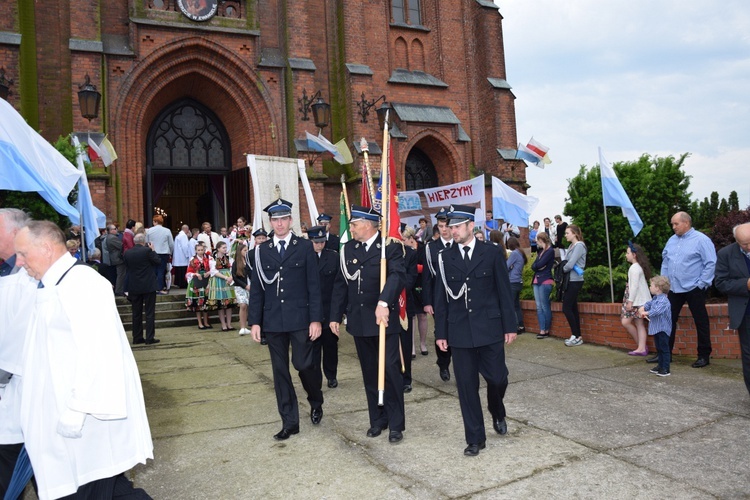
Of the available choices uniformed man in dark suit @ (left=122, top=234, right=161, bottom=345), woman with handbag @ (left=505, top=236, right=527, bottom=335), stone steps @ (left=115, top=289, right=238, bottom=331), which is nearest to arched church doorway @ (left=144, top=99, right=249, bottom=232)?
stone steps @ (left=115, top=289, right=238, bottom=331)

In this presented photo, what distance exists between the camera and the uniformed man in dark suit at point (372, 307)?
4.91 m

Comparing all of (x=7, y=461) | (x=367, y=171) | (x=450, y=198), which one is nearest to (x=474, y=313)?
(x=367, y=171)

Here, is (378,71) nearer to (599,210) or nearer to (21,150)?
(599,210)

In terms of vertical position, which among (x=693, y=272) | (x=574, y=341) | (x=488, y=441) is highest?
(x=693, y=272)

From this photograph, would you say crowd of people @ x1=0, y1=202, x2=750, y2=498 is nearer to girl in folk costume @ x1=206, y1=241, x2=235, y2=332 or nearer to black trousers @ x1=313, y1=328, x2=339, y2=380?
black trousers @ x1=313, y1=328, x2=339, y2=380

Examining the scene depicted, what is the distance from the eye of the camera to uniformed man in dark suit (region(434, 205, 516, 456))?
4.67 m

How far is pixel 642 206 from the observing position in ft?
36.2

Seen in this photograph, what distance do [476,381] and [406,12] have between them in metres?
17.7

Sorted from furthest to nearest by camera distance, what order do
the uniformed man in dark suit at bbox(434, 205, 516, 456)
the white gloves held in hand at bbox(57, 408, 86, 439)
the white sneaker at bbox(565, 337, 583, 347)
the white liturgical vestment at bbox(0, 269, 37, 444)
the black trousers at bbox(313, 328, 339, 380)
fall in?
the white sneaker at bbox(565, 337, 583, 347)
the black trousers at bbox(313, 328, 339, 380)
the uniformed man in dark suit at bbox(434, 205, 516, 456)
the white liturgical vestment at bbox(0, 269, 37, 444)
the white gloves held in hand at bbox(57, 408, 86, 439)

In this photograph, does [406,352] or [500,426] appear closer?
[500,426]

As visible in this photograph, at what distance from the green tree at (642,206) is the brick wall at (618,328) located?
7.28 feet

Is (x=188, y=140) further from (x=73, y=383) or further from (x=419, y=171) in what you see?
(x=73, y=383)

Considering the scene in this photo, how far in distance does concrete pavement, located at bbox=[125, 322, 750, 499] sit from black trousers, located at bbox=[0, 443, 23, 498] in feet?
3.30

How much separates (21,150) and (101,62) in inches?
378
